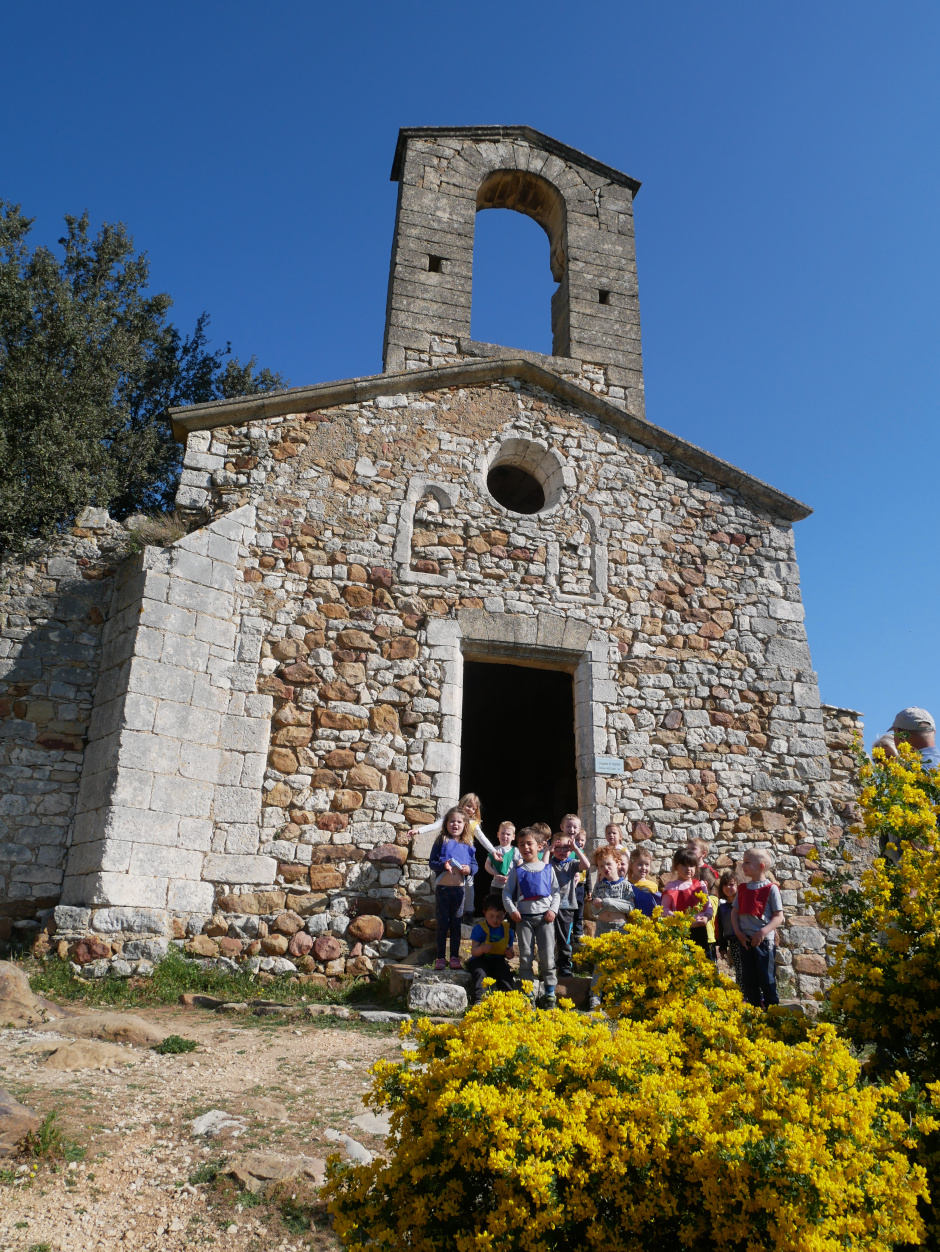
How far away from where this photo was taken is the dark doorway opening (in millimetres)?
10750

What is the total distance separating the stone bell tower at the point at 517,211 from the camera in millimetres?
9883

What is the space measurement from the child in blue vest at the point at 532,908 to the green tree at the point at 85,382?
7.22m

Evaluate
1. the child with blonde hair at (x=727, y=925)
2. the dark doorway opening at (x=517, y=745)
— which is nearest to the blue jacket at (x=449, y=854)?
the child with blonde hair at (x=727, y=925)

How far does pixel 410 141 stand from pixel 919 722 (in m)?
9.38

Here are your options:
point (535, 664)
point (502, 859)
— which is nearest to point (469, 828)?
point (502, 859)

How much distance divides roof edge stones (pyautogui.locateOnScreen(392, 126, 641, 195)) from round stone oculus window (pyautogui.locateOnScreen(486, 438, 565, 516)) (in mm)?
4261

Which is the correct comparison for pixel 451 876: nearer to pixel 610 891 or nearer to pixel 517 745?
pixel 610 891

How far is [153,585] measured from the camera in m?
7.04

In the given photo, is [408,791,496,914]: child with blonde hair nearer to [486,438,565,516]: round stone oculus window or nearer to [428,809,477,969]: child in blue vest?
[428,809,477,969]: child in blue vest

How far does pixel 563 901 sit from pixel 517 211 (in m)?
9.14

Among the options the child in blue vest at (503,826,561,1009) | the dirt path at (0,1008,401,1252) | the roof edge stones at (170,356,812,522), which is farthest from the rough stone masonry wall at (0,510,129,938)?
the child in blue vest at (503,826,561,1009)

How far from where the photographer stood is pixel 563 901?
6.47 m

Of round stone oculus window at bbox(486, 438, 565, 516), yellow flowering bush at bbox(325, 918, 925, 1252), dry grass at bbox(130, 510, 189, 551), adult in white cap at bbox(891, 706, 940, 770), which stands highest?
round stone oculus window at bbox(486, 438, 565, 516)

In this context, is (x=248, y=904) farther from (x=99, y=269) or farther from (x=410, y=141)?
(x=99, y=269)
